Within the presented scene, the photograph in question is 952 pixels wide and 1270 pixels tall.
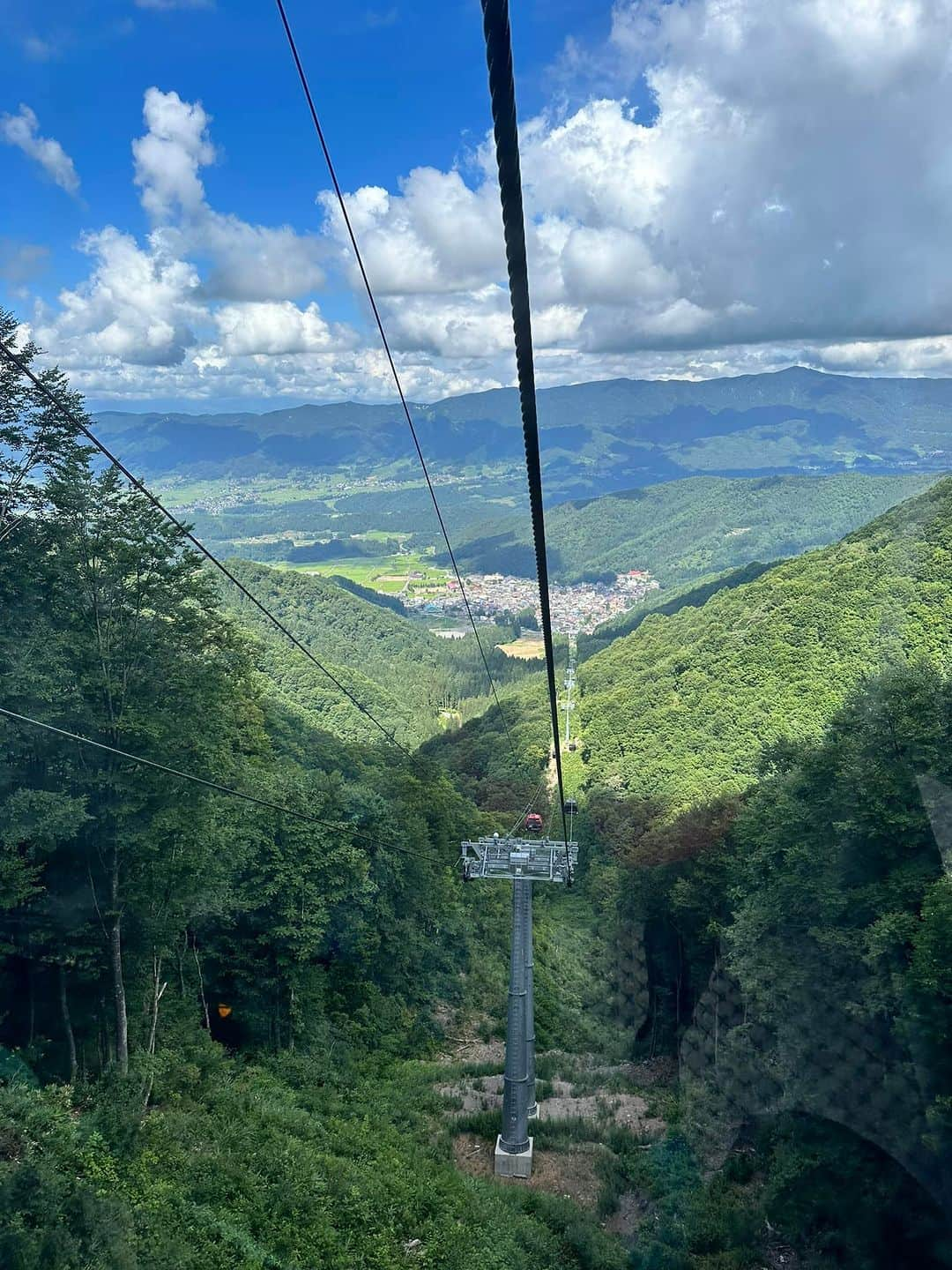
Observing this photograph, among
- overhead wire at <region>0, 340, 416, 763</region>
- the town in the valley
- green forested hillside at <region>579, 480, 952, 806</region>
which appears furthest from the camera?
the town in the valley

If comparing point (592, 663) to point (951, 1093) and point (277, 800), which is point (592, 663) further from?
point (951, 1093)

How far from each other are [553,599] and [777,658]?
283 feet

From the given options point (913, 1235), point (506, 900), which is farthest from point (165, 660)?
point (506, 900)

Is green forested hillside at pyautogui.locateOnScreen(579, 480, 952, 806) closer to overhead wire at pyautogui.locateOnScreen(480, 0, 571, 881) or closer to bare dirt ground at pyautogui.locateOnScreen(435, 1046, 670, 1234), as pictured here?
bare dirt ground at pyautogui.locateOnScreen(435, 1046, 670, 1234)

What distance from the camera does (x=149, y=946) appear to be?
440 inches

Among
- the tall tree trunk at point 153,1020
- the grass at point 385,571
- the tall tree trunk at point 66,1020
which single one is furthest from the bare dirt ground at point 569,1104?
the grass at point 385,571

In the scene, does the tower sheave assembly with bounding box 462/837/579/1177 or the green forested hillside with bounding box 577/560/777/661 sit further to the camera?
the green forested hillside with bounding box 577/560/777/661

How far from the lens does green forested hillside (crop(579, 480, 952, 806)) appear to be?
33.2 metres

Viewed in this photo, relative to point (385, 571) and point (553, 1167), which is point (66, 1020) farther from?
point (385, 571)

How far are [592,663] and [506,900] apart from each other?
3877cm

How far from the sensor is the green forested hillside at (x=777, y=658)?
3319cm

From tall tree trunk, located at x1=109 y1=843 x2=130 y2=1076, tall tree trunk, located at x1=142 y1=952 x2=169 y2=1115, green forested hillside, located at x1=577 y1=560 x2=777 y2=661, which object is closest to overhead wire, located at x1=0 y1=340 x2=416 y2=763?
tall tree trunk, located at x1=109 y1=843 x2=130 y2=1076

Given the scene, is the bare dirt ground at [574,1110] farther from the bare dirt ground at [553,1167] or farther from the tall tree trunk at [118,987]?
the tall tree trunk at [118,987]

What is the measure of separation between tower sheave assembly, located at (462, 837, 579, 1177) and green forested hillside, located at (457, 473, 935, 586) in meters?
129
